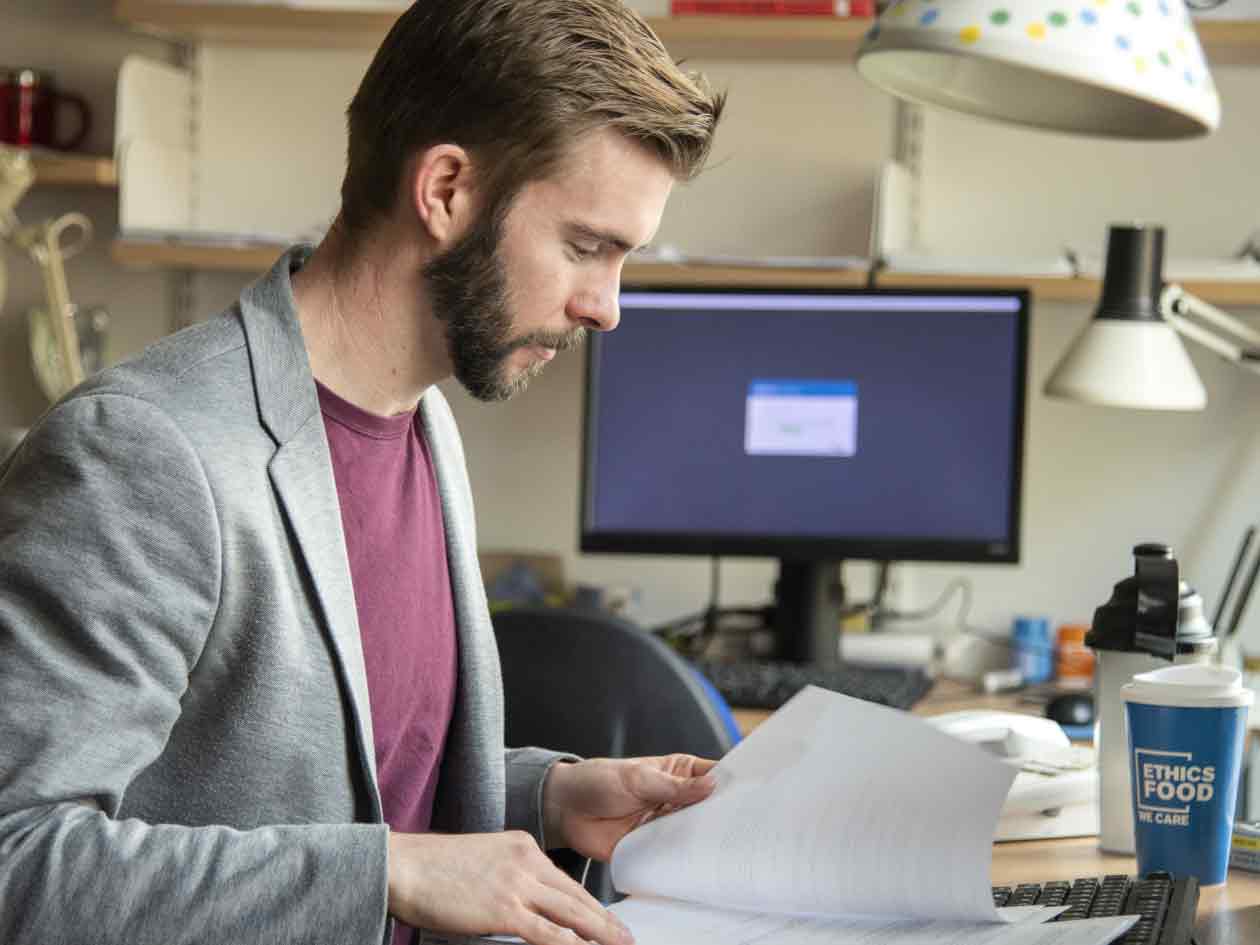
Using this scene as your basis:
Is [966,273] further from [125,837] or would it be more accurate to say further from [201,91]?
[125,837]

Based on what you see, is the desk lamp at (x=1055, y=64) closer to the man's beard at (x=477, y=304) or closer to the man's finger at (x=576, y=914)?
the man's beard at (x=477, y=304)

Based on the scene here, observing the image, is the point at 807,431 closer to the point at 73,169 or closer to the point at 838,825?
the point at 73,169

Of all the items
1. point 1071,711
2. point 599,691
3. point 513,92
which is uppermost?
point 513,92

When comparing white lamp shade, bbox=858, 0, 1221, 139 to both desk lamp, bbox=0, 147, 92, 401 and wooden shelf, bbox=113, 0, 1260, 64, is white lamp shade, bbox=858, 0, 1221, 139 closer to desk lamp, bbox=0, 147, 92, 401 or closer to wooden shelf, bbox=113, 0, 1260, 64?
wooden shelf, bbox=113, 0, 1260, 64

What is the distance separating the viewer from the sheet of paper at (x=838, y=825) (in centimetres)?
104

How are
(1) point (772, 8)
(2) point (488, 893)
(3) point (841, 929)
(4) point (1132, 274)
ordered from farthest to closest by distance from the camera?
Answer: (1) point (772, 8) → (4) point (1132, 274) → (3) point (841, 929) → (2) point (488, 893)

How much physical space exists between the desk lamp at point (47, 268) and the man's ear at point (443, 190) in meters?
1.54

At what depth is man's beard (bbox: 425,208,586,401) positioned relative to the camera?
1.21 metres

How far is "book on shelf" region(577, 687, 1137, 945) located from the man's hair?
0.40m

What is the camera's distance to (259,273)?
2.72 meters

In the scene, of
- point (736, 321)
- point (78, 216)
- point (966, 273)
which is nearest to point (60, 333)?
point (78, 216)

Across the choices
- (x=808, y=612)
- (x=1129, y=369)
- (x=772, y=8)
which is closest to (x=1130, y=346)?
(x=1129, y=369)

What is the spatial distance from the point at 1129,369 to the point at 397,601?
119cm

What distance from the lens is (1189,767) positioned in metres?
1.25
